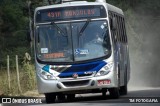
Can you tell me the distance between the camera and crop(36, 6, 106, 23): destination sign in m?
21.6

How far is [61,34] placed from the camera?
70.1ft

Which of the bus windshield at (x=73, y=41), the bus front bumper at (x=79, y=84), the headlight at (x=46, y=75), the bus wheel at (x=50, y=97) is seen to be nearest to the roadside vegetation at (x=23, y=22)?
the bus wheel at (x=50, y=97)

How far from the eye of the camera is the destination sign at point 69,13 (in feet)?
70.7

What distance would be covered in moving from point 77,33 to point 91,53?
85 centimetres

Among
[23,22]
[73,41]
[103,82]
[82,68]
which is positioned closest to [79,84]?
[82,68]

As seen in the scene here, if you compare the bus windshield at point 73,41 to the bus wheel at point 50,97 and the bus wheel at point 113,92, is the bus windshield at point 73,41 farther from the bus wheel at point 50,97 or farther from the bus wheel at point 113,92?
the bus wheel at point 113,92

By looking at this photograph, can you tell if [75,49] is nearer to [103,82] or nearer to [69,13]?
[69,13]

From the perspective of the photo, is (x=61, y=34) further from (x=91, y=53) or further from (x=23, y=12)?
(x=23, y=12)

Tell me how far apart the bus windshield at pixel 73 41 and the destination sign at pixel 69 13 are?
0.77 feet

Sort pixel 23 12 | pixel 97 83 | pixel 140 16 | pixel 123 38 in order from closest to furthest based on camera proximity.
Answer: pixel 97 83
pixel 123 38
pixel 140 16
pixel 23 12

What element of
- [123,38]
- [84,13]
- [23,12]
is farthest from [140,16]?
[84,13]

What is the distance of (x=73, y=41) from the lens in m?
21.3

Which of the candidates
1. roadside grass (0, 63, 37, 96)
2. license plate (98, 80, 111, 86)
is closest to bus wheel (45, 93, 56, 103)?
license plate (98, 80, 111, 86)

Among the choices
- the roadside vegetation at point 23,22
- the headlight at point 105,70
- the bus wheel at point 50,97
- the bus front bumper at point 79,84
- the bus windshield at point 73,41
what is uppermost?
the bus windshield at point 73,41
